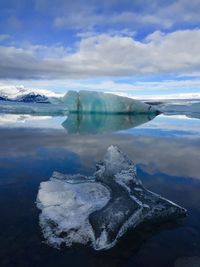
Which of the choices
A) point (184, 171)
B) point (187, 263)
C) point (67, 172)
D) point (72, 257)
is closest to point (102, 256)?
point (72, 257)

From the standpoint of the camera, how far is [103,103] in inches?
742

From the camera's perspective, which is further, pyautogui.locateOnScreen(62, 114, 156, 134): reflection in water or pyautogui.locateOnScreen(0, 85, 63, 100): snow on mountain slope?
pyautogui.locateOnScreen(0, 85, 63, 100): snow on mountain slope

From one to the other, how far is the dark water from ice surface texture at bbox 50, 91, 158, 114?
11.0 meters

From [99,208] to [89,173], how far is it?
146cm

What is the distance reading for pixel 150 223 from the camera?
2898 millimetres

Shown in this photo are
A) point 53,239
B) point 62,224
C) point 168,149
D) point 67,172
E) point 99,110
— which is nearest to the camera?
point 53,239

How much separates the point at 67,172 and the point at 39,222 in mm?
1712

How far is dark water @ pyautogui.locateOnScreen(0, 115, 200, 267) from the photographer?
92.0 inches

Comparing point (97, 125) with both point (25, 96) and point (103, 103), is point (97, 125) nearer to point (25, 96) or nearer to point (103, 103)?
point (103, 103)

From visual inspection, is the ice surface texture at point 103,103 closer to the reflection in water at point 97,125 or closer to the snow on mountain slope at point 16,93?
the reflection in water at point 97,125

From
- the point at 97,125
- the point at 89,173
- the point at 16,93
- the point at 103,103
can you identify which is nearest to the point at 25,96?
the point at 16,93

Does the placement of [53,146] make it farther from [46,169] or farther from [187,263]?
[187,263]

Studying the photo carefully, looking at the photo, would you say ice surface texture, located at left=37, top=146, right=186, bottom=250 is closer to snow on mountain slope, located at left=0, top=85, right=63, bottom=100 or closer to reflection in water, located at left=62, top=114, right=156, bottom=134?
reflection in water, located at left=62, top=114, right=156, bottom=134

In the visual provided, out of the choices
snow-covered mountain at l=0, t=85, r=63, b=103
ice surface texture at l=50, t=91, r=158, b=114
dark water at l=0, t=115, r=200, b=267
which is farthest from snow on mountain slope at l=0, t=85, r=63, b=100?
dark water at l=0, t=115, r=200, b=267
